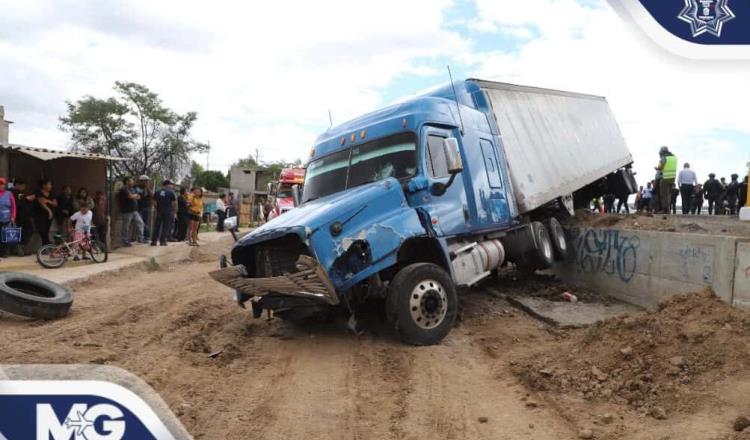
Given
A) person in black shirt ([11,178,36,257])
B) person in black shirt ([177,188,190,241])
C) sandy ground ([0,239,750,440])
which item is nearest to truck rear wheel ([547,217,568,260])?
sandy ground ([0,239,750,440])

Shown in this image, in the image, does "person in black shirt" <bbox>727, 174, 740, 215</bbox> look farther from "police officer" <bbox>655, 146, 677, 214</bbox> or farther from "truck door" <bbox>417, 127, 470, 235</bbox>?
"truck door" <bbox>417, 127, 470, 235</bbox>

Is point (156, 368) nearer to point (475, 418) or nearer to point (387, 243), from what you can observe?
point (387, 243)

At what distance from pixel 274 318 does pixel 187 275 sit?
488 centimetres

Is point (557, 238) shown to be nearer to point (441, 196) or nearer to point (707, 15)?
point (441, 196)

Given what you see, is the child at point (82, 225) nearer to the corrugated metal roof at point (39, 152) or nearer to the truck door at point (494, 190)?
the corrugated metal roof at point (39, 152)

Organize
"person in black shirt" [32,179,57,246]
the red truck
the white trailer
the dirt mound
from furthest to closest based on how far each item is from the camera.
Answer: the red truck → "person in black shirt" [32,179,57,246] → the white trailer → the dirt mound

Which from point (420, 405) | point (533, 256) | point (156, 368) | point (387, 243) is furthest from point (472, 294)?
point (156, 368)

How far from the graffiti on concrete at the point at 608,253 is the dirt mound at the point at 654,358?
2.50 m

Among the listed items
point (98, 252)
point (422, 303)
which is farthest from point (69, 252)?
point (422, 303)

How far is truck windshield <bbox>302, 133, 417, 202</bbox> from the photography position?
695 centimetres

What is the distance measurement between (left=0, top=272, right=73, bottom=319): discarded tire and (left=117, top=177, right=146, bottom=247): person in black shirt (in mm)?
6390

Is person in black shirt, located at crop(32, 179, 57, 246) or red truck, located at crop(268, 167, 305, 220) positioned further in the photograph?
red truck, located at crop(268, 167, 305, 220)

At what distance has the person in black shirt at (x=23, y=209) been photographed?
12039 millimetres

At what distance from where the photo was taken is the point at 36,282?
26.3ft
